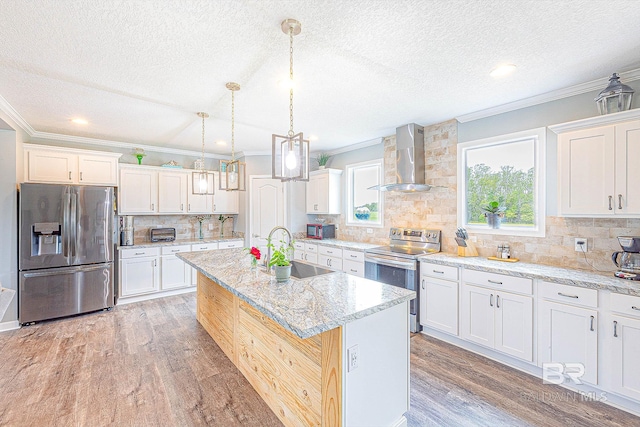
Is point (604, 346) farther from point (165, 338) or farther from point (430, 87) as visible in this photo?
point (165, 338)

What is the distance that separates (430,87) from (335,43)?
3.93 feet

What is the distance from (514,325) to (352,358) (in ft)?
6.42

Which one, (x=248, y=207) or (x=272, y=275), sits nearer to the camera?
(x=272, y=275)

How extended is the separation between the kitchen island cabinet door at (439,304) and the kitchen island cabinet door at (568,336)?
0.75 metres

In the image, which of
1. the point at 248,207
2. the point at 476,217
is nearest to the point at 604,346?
the point at 476,217

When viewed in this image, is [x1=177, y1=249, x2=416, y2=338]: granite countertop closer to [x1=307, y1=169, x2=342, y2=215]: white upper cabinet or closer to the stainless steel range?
the stainless steel range

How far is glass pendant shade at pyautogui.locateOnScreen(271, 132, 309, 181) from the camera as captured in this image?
1830 millimetres

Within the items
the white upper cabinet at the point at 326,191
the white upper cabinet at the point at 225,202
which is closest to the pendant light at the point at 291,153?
the white upper cabinet at the point at 326,191

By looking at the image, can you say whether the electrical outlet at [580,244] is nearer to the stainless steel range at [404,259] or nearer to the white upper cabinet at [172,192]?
the stainless steel range at [404,259]

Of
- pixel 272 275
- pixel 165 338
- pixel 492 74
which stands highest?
pixel 492 74

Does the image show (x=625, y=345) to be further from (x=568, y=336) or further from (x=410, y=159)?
(x=410, y=159)

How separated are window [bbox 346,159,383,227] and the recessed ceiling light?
2.31m

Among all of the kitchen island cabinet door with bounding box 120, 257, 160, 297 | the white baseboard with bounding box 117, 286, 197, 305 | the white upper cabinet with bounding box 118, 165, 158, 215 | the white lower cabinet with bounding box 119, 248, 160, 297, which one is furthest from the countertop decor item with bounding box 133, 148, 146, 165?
the white baseboard with bounding box 117, 286, 197, 305

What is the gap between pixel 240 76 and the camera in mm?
2521
